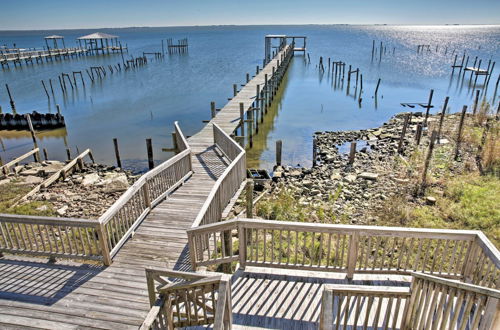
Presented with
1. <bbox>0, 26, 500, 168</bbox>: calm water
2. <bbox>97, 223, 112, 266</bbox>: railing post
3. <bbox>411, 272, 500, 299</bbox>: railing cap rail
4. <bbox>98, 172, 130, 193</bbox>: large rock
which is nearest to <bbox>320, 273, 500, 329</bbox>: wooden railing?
<bbox>411, 272, 500, 299</bbox>: railing cap rail

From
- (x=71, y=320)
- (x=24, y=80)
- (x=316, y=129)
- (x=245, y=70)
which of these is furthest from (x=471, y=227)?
(x=24, y=80)

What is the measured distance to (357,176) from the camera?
633 inches

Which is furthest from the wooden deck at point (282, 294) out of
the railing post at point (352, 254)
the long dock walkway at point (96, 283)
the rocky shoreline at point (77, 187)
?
the rocky shoreline at point (77, 187)

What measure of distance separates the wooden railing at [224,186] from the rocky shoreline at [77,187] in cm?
566

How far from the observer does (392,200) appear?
12758 millimetres

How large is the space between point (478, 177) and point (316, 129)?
12756 mm

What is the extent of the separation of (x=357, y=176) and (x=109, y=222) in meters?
11.5

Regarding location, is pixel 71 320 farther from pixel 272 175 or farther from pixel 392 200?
pixel 272 175

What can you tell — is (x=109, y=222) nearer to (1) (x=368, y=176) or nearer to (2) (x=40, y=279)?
(2) (x=40, y=279)

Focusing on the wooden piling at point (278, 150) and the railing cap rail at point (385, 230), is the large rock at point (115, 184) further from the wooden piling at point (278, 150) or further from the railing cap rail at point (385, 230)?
the railing cap rail at point (385, 230)

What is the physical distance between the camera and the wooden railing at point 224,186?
24.5 ft

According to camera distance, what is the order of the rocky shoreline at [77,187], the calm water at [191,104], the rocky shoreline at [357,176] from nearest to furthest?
the rocky shoreline at [357,176] → the rocky shoreline at [77,187] → the calm water at [191,104]

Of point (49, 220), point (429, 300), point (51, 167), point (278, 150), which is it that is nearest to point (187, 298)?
point (429, 300)

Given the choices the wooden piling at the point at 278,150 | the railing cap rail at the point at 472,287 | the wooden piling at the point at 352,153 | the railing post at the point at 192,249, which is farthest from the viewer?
the wooden piling at the point at 278,150
